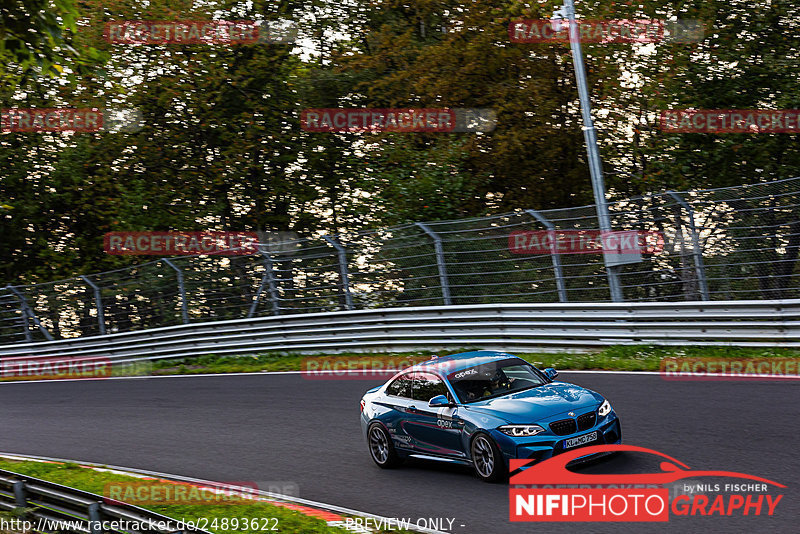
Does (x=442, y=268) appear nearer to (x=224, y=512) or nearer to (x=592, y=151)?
(x=592, y=151)

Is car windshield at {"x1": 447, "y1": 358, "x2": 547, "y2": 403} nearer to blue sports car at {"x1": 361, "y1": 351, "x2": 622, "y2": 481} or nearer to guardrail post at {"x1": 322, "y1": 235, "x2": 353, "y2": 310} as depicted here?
blue sports car at {"x1": 361, "y1": 351, "x2": 622, "y2": 481}

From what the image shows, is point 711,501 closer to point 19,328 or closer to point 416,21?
point 19,328

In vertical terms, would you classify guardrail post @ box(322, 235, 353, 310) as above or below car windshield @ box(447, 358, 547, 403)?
above

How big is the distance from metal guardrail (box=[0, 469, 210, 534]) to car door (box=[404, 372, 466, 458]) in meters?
3.70

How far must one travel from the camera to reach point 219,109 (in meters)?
31.2

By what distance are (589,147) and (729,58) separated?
849 cm

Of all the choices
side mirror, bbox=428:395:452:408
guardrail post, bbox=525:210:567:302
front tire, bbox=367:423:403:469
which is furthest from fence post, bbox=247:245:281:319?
side mirror, bbox=428:395:452:408

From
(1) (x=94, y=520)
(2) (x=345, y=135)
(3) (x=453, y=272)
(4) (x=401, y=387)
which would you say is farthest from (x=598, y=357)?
(2) (x=345, y=135)

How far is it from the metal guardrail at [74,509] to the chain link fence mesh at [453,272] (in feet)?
33.1

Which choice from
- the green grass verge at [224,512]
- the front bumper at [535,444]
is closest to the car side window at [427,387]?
the front bumper at [535,444]

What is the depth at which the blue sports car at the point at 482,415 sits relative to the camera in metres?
8.19

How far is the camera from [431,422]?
922cm

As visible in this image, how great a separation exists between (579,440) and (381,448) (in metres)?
2.57

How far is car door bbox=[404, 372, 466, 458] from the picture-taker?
8.91 metres
